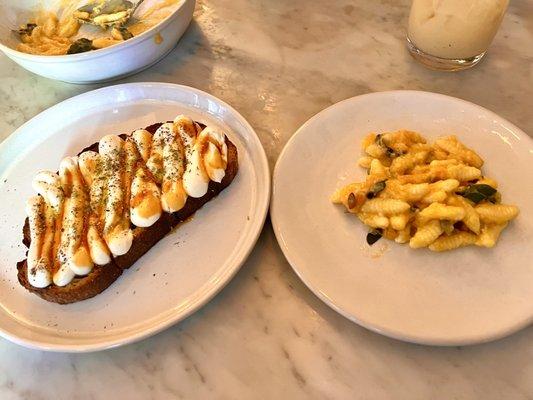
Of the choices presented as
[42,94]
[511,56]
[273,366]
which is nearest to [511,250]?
[273,366]

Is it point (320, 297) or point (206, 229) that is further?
point (206, 229)

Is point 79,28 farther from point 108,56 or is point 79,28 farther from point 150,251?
point 150,251

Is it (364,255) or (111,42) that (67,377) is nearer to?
(364,255)

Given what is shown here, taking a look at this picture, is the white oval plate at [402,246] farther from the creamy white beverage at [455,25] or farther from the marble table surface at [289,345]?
the creamy white beverage at [455,25]

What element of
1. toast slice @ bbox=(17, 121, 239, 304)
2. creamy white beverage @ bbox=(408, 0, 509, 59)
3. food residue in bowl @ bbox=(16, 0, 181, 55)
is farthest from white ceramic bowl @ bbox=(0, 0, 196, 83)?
creamy white beverage @ bbox=(408, 0, 509, 59)

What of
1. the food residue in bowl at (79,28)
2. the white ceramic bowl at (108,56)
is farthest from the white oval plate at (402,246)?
the food residue in bowl at (79,28)
